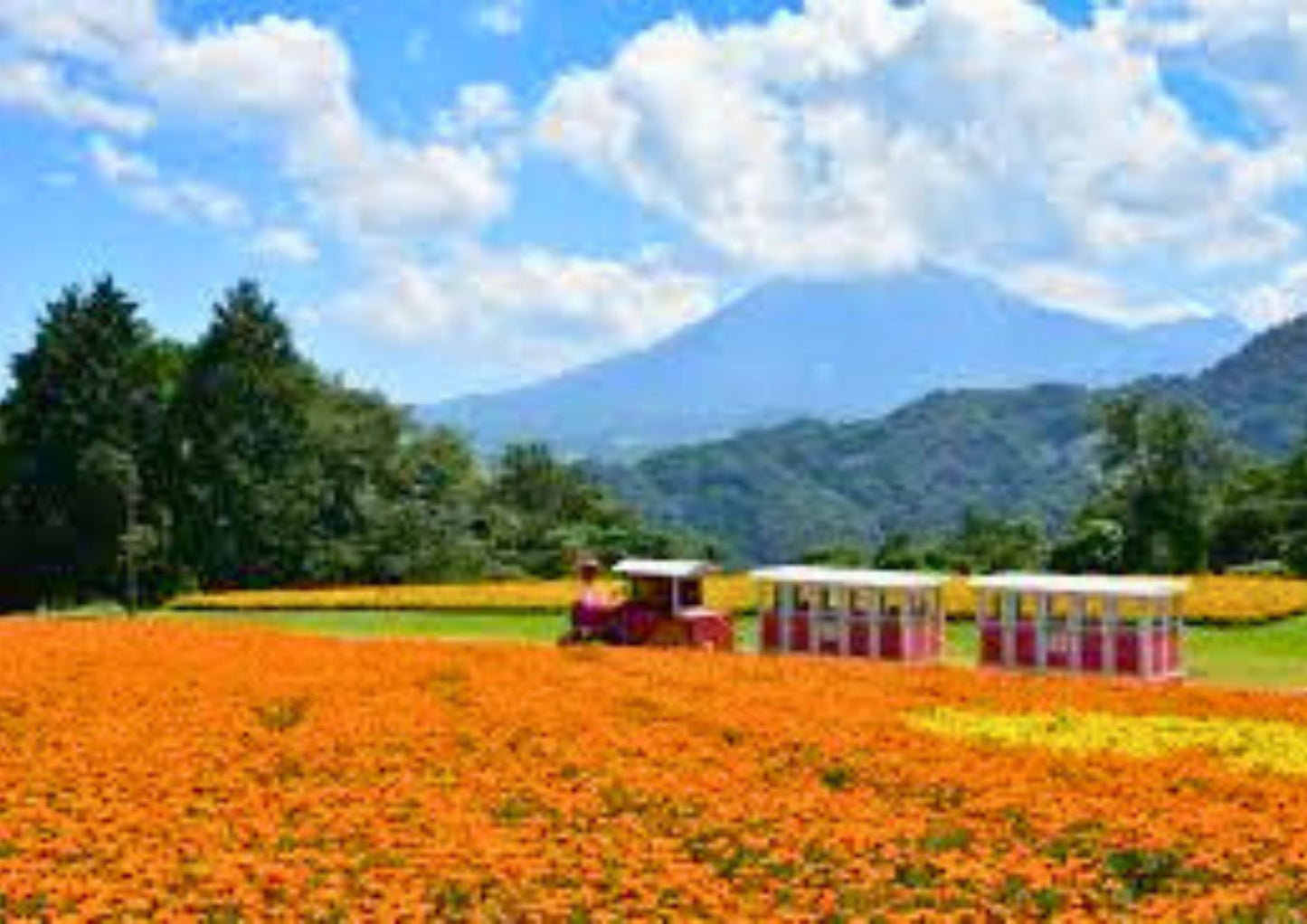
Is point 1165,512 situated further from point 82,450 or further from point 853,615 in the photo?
point 853,615

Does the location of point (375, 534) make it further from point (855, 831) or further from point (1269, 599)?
point (855, 831)

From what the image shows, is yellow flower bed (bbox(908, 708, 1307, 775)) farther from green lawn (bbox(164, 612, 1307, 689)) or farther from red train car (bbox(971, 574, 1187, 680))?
green lawn (bbox(164, 612, 1307, 689))

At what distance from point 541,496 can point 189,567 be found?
47.4 metres

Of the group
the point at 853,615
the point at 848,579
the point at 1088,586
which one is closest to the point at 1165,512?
the point at 853,615

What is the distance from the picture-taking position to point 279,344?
87.4m

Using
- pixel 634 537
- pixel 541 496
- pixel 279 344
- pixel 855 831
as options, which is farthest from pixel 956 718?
pixel 541 496

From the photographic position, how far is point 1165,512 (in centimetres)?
8806

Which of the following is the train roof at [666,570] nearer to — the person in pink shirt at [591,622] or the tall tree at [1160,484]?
the person in pink shirt at [591,622]

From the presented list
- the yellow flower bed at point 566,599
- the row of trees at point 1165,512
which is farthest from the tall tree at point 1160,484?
the yellow flower bed at point 566,599

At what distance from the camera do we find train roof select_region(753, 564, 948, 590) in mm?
37625

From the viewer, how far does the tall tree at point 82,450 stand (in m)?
78.7

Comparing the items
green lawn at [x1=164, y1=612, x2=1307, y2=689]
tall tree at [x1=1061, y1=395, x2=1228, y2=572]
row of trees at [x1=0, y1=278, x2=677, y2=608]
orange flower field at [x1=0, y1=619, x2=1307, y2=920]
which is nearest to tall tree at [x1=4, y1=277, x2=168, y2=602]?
row of trees at [x1=0, y1=278, x2=677, y2=608]

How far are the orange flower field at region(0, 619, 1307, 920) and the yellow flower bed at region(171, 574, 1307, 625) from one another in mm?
18427

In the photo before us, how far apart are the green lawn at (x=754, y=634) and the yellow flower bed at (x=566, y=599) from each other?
504 millimetres
